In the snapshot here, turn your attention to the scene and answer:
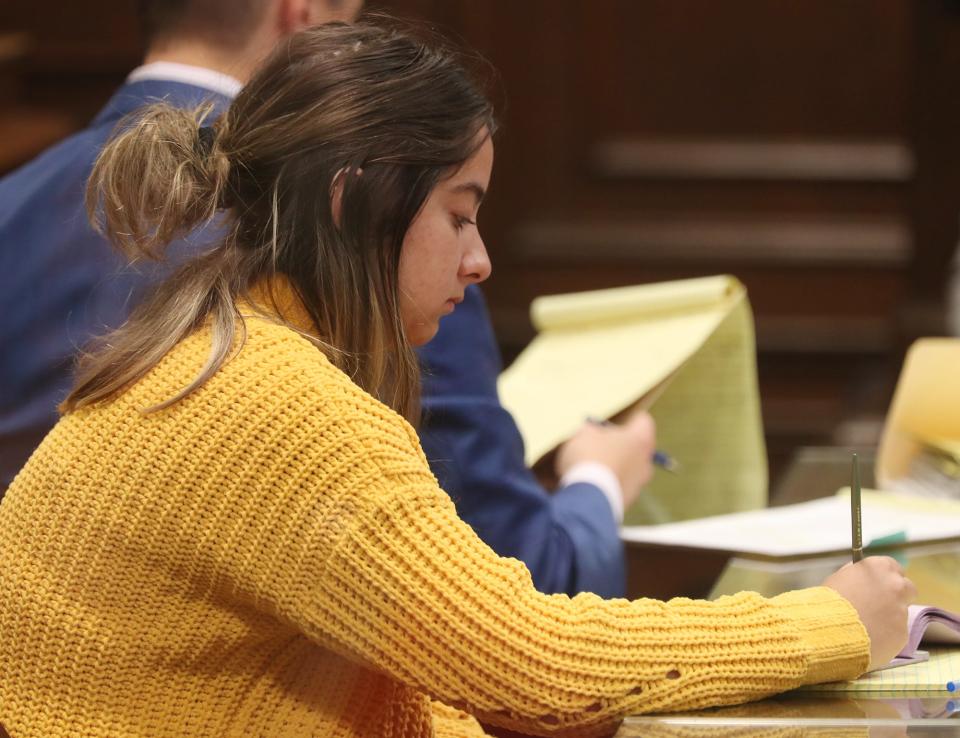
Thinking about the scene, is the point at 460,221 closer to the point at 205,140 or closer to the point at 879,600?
the point at 205,140

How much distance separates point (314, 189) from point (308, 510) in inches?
10.0

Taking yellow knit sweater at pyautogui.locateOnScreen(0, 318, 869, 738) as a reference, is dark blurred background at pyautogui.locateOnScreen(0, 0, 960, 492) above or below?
below

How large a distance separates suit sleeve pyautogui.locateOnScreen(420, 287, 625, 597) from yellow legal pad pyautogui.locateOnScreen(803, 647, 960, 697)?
53 centimetres

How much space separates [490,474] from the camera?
63.3 inches

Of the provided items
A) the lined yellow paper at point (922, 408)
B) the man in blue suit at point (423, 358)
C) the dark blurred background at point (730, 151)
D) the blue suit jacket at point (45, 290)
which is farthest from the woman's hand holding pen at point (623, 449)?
the dark blurred background at point (730, 151)

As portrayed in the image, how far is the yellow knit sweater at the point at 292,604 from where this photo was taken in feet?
3.22

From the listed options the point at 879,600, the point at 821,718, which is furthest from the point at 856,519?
the point at 821,718

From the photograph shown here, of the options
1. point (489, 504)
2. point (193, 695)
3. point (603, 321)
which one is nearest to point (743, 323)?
point (603, 321)

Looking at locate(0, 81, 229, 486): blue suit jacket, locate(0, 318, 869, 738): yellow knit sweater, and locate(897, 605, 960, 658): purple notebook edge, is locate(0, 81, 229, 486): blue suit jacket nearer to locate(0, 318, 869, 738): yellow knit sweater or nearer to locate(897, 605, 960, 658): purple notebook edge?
locate(0, 318, 869, 738): yellow knit sweater

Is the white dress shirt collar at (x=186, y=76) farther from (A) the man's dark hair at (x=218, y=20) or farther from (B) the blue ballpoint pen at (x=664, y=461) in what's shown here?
(B) the blue ballpoint pen at (x=664, y=461)

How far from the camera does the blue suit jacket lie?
1.65 metres

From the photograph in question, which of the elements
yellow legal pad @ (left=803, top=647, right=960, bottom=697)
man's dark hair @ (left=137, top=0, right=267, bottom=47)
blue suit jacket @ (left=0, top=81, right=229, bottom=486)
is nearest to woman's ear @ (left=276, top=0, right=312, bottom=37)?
man's dark hair @ (left=137, top=0, right=267, bottom=47)

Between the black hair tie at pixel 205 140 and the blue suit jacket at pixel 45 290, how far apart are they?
1.32 feet

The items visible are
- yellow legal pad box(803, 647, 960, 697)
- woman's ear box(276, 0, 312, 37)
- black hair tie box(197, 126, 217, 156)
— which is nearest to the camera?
yellow legal pad box(803, 647, 960, 697)
